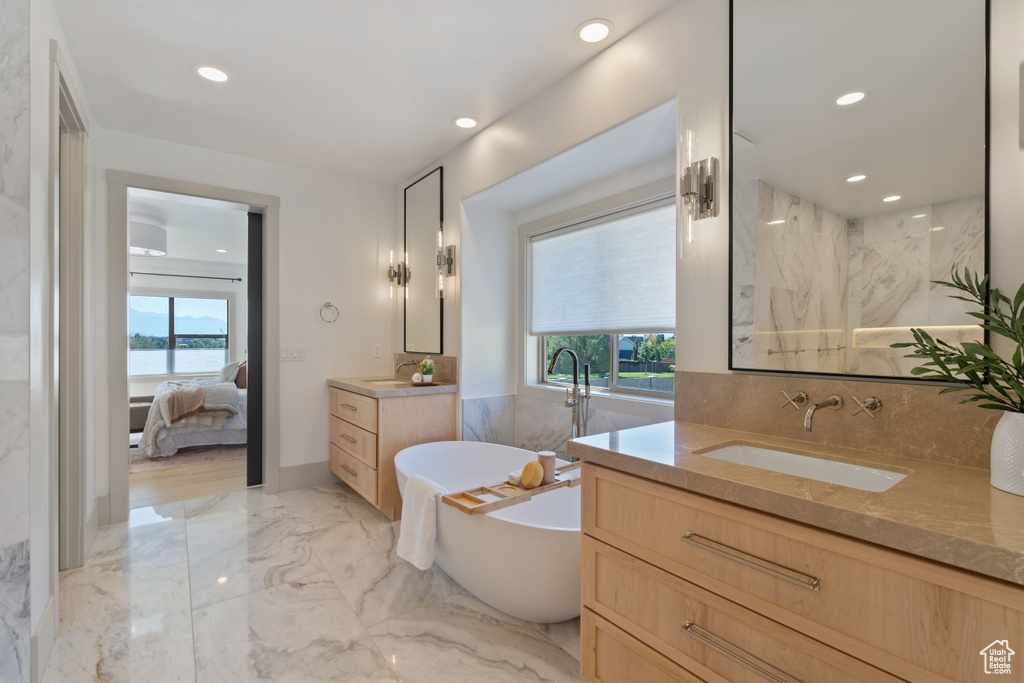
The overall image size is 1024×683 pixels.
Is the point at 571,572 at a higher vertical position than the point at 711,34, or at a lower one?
lower

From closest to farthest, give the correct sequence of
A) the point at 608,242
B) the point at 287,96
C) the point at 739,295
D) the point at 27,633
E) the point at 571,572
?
1. the point at 27,633
2. the point at 739,295
3. the point at 571,572
4. the point at 287,96
5. the point at 608,242

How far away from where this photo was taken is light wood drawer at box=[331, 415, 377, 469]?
301 cm

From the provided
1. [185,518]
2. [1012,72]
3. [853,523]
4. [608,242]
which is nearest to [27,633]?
[185,518]

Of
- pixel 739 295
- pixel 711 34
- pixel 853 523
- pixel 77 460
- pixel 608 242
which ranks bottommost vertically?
pixel 77 460

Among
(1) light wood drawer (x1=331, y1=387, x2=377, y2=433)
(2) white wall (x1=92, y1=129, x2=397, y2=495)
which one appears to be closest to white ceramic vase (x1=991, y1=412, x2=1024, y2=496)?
(1) light wood drawer (x1=331, y1=387, x2=377, y2=433)

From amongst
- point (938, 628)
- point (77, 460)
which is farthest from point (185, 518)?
point (938, 628)

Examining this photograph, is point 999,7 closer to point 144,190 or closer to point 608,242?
point 608,242

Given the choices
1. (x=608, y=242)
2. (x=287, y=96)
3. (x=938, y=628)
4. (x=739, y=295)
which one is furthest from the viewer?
(x=608, y=242)

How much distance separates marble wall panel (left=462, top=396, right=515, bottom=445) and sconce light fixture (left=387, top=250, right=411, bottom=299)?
1237 mm

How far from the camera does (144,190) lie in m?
3.14

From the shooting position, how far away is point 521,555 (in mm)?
1810

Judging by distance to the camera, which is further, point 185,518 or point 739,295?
point 185,518

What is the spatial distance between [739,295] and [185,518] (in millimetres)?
3447

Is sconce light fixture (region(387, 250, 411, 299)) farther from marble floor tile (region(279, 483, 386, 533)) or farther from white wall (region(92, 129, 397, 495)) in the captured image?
marble floor tile (region(279, 483, 386, 533))
